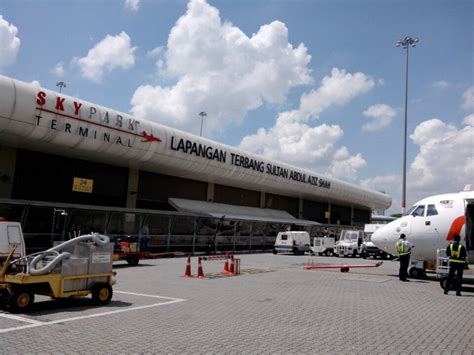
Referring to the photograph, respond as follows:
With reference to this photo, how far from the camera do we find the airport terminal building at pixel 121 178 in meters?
23.9

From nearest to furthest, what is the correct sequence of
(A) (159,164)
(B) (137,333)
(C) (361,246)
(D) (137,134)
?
1. (B) (137,333)
2. (D) (137,134)
3. (A) (159,164)
4. (C) (361,246)

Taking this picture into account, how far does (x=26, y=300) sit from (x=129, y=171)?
2366 cm

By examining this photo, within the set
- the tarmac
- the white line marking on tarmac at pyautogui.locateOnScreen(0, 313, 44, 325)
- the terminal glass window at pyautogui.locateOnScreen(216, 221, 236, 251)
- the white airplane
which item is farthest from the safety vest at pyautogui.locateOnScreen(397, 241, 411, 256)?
the terminal glass window at pyautogui.locateOnScreen(216, 221, 236, 251)

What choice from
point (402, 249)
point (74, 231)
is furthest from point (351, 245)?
point (74, 231)

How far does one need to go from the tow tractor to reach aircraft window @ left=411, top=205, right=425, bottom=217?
517 inches

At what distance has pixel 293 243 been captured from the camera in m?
37.3

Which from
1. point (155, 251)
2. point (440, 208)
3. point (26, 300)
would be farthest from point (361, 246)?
point (26, 300)

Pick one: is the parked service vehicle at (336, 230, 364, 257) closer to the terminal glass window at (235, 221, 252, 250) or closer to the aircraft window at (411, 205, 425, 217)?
the terminal glass window at (235, 221, 252, 250)

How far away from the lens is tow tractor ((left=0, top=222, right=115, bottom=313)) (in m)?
9.88

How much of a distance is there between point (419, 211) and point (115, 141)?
58.5ft

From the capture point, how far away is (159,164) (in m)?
32.2

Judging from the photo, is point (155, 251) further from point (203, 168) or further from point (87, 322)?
point (87, 322)

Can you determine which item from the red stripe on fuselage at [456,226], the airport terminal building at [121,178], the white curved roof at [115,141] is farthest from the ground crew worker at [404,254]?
the white curved roof at [115,141]

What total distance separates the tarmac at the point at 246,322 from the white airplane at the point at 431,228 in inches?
127
